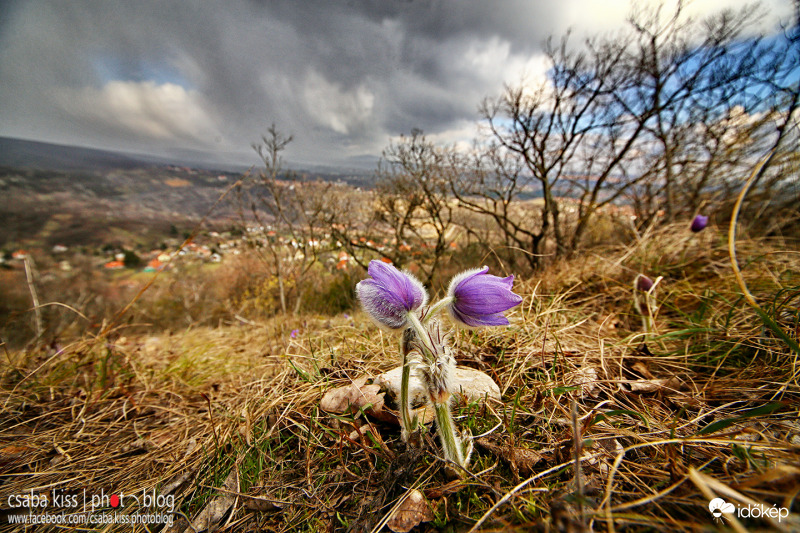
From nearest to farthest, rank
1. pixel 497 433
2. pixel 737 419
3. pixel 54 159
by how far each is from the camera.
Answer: pixel 737 419
pixel 497 433
pixel 54 159

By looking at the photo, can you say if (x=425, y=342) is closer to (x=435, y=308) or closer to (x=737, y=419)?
(x=435, y=308)

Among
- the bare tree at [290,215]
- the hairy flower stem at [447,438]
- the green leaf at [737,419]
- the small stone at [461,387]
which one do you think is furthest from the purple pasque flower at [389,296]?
the bare tree at [290,215]

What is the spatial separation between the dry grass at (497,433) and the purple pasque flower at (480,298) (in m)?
0.32

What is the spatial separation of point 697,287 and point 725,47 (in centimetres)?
554

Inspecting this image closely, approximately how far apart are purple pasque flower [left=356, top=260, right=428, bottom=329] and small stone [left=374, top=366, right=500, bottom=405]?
0.39m

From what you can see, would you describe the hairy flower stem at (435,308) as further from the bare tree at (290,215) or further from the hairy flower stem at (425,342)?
the bare tree at (290,215)

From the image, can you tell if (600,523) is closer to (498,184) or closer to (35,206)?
(498,184)

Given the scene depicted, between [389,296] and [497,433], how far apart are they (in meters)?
0.63

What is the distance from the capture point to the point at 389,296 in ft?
2.80

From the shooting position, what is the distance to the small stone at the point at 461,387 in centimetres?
115

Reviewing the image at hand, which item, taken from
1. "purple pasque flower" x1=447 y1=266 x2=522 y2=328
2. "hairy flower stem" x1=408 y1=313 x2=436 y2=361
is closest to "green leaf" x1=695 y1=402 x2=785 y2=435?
"purple pasque flower" x1=447 y1=266 x2=522 y2=328

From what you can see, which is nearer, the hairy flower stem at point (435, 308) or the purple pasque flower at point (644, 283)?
the hairy flower stem at point (435, 308)

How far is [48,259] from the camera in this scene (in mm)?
11031

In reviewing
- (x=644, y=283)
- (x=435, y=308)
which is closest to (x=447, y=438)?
(x=435, y=308)
